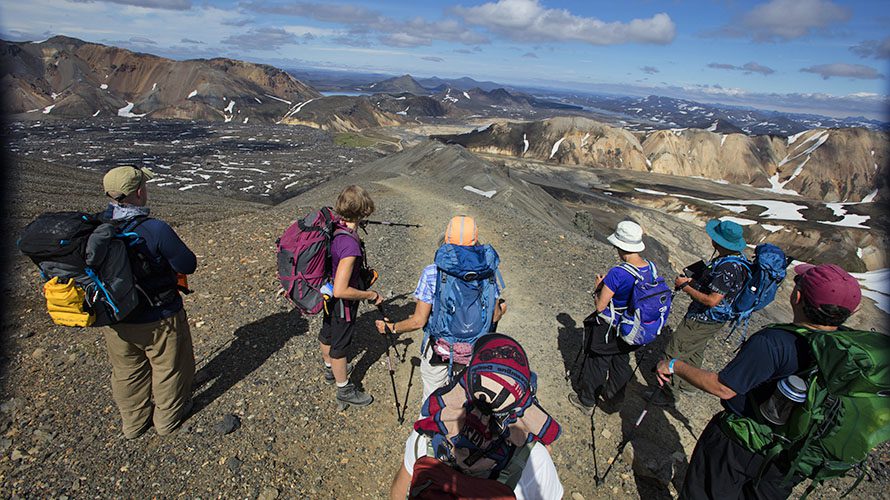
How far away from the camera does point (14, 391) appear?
198 inches

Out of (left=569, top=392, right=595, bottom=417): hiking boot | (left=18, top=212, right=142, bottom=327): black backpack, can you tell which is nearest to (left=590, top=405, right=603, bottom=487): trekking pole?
(left=569, top=392, right=595, bottom=417): hiking boot

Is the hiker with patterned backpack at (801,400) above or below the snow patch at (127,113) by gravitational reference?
above

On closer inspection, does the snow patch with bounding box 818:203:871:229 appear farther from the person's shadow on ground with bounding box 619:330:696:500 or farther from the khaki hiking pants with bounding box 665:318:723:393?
the person's shadow on ground with bounding box 619:330:696:500

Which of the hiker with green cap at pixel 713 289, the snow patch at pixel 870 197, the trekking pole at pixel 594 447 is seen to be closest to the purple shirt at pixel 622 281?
the hiker with green cap at pixel 713 289

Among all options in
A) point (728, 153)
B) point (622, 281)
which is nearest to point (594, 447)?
point (622, 281)

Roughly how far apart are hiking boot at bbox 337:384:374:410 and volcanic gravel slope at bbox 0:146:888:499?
0.36 feet

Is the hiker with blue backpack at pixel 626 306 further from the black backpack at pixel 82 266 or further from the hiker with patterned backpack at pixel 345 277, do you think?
the black backpack at pixel 82 266

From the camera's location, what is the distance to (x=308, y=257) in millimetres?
4398

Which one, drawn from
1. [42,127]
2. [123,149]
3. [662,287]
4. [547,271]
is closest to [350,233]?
[662,287]

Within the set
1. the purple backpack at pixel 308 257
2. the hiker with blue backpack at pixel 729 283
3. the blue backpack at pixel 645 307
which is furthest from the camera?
the hiker with blue backpack at pixel 729 283

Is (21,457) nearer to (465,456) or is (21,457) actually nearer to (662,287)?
(465,456)

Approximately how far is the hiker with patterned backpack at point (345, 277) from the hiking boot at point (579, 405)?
11.1 ft

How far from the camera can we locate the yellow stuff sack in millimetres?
3316

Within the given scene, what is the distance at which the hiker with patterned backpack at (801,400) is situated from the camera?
243cm
